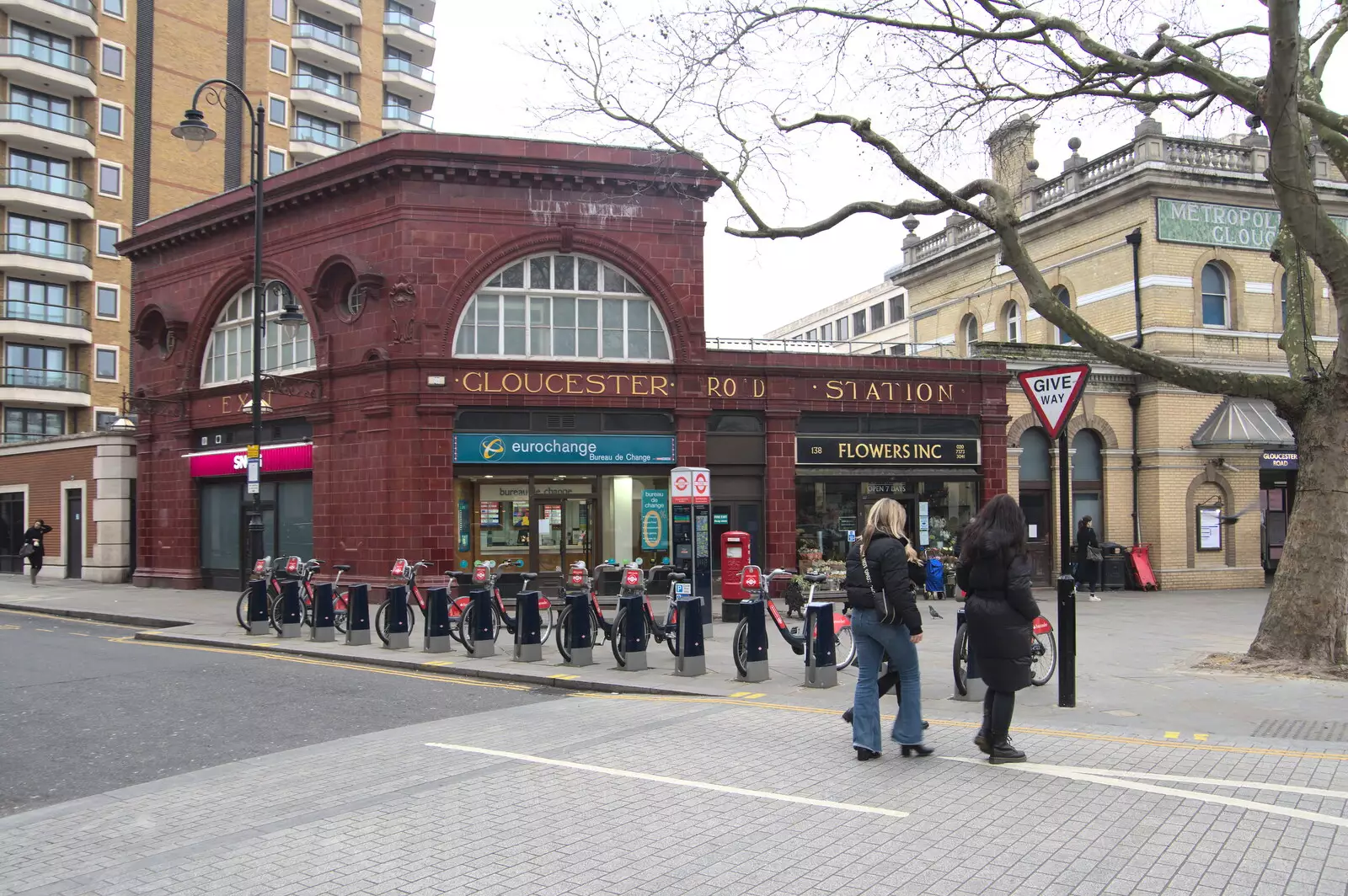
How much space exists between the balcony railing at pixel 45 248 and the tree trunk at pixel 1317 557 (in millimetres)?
45646

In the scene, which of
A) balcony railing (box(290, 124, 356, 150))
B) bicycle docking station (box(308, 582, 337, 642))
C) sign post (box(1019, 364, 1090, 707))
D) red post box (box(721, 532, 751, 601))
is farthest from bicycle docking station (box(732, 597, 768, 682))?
balcony railing (box(290, 124, 356, 150))

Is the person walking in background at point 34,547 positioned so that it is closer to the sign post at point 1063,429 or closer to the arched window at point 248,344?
the arched window at point 248,344

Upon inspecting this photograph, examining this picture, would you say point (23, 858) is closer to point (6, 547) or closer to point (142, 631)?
point (142, 631)

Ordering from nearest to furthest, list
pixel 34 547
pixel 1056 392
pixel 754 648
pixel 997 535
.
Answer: pixel 997 535
pixel 1056 392
pixel 754 648
pixel 34 547

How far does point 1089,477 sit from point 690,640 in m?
16.4

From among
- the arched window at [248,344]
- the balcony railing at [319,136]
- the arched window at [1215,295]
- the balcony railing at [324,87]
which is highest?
the balcony railing at [324,87]

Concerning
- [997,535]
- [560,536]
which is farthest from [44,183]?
[997,535]

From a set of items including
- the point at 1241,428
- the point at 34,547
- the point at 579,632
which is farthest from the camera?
the point at 34,547

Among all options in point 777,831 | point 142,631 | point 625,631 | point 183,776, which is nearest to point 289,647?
point 142,631

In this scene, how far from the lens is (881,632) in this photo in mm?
7148

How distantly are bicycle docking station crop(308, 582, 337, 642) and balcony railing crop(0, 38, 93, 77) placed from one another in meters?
37.7

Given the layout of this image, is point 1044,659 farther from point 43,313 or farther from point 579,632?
point 43,313

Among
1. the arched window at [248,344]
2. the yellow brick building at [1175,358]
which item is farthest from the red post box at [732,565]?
the arched window at [248,344]

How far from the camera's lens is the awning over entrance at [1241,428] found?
23.9 m
